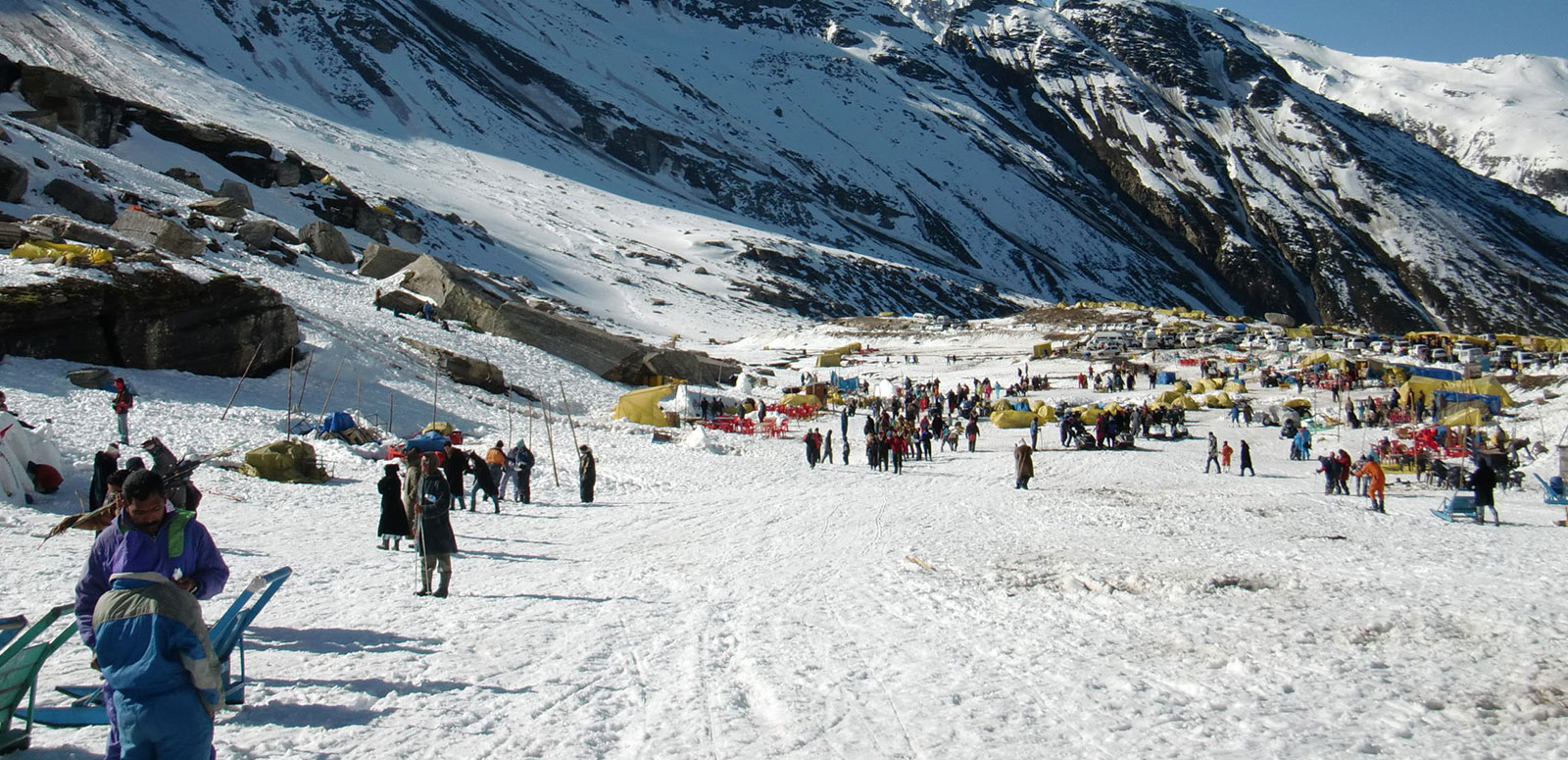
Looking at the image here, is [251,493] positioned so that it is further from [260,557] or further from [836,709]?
[836,709]

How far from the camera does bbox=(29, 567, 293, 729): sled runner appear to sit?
13.1 feet

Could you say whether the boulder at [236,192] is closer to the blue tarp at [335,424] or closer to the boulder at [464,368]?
the boulder at [464,368]

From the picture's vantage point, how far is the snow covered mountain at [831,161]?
8994cm

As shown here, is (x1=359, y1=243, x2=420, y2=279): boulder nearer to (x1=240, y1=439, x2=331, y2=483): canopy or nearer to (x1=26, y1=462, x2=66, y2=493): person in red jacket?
(x1=240, y1=439, x2=331, y2=483): canopy

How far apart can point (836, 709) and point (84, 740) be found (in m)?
3.71

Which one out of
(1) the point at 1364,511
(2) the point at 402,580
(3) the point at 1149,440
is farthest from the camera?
(3) the point at 1149,440

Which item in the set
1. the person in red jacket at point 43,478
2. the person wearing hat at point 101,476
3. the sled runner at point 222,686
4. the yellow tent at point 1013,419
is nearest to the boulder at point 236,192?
the yellow tent at point 1013,419

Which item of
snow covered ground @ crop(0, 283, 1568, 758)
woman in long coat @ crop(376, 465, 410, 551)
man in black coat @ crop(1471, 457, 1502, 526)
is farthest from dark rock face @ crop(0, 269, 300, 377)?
man in black coat @ crop(1471, 457, 1502, 526)

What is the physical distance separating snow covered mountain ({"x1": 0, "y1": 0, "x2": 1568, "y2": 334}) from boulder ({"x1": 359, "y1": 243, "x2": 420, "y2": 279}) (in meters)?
24.9

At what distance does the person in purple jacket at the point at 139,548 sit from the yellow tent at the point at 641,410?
22492mm

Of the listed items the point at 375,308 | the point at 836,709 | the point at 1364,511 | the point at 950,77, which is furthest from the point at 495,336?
the point at 950,77

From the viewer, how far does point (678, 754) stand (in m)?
4.69

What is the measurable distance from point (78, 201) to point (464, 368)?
58.0 feet

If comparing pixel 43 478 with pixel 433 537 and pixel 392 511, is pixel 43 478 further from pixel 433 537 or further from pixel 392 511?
pixel 433 537
